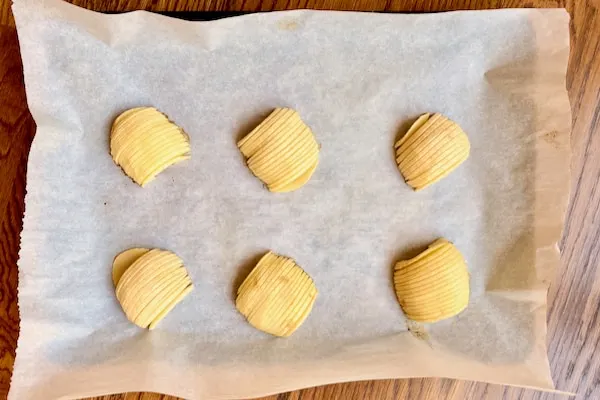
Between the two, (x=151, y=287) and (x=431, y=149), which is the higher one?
(x=431, y=149)

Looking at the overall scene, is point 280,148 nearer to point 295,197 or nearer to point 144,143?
point 295,197

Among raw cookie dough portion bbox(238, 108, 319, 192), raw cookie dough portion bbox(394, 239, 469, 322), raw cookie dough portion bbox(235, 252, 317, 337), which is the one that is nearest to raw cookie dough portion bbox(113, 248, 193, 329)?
raw cookie dough portion bbox(235, 252, 317, 337)

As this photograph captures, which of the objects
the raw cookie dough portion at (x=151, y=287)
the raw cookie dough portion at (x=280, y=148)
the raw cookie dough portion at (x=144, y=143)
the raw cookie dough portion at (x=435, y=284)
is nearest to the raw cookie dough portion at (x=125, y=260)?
the raw cookie dough portion at (x=151, y=287)

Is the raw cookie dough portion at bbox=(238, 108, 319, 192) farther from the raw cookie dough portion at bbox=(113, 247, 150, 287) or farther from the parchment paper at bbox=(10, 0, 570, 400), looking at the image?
the raw cookie dough portion at bbox=(113, 247, 150, 287)

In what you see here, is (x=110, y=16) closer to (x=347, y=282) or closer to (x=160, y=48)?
(x=160, y=48)

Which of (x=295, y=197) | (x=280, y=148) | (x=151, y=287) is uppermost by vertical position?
(x=280, y=148)

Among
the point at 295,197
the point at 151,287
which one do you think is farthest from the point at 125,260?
the point at 295,197

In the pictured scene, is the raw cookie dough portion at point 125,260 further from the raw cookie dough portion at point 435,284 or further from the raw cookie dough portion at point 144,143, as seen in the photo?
the raw cookie dough portion at point 435,284
